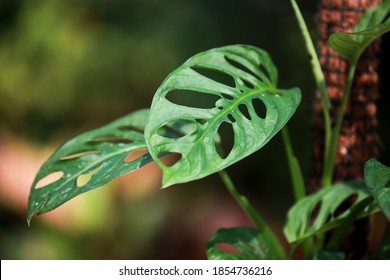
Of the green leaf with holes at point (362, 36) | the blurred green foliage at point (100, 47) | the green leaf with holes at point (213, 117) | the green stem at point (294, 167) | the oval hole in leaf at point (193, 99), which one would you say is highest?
the blurred green foliage at point (100, 47)

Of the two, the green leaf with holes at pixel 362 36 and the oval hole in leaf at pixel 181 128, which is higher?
the green leaf with holes at pixel 362 36

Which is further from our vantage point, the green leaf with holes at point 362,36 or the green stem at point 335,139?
the green stem at point 335,139

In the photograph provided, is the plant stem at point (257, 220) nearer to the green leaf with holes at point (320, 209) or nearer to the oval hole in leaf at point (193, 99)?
the green leaf with holes at point (320, 209)

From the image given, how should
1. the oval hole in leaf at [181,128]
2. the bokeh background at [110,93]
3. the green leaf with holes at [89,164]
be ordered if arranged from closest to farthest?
the green leaf with holes at [89,164], the oval hole in leaf at [181,128], the bokeh background at [110,93]

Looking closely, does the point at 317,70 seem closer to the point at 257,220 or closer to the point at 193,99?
the point at 257,220

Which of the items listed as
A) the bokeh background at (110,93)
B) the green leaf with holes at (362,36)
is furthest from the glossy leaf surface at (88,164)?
the bokeh background at (110,93)

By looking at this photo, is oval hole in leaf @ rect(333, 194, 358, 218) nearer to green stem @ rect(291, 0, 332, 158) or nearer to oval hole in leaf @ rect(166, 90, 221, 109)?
green stem @ rect(291, 0, 332, 158)

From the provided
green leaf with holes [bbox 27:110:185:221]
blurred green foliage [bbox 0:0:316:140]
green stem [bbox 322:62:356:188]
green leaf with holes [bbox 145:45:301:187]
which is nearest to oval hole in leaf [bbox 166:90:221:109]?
blurred green foliage [bbox 0:0:316:140]
